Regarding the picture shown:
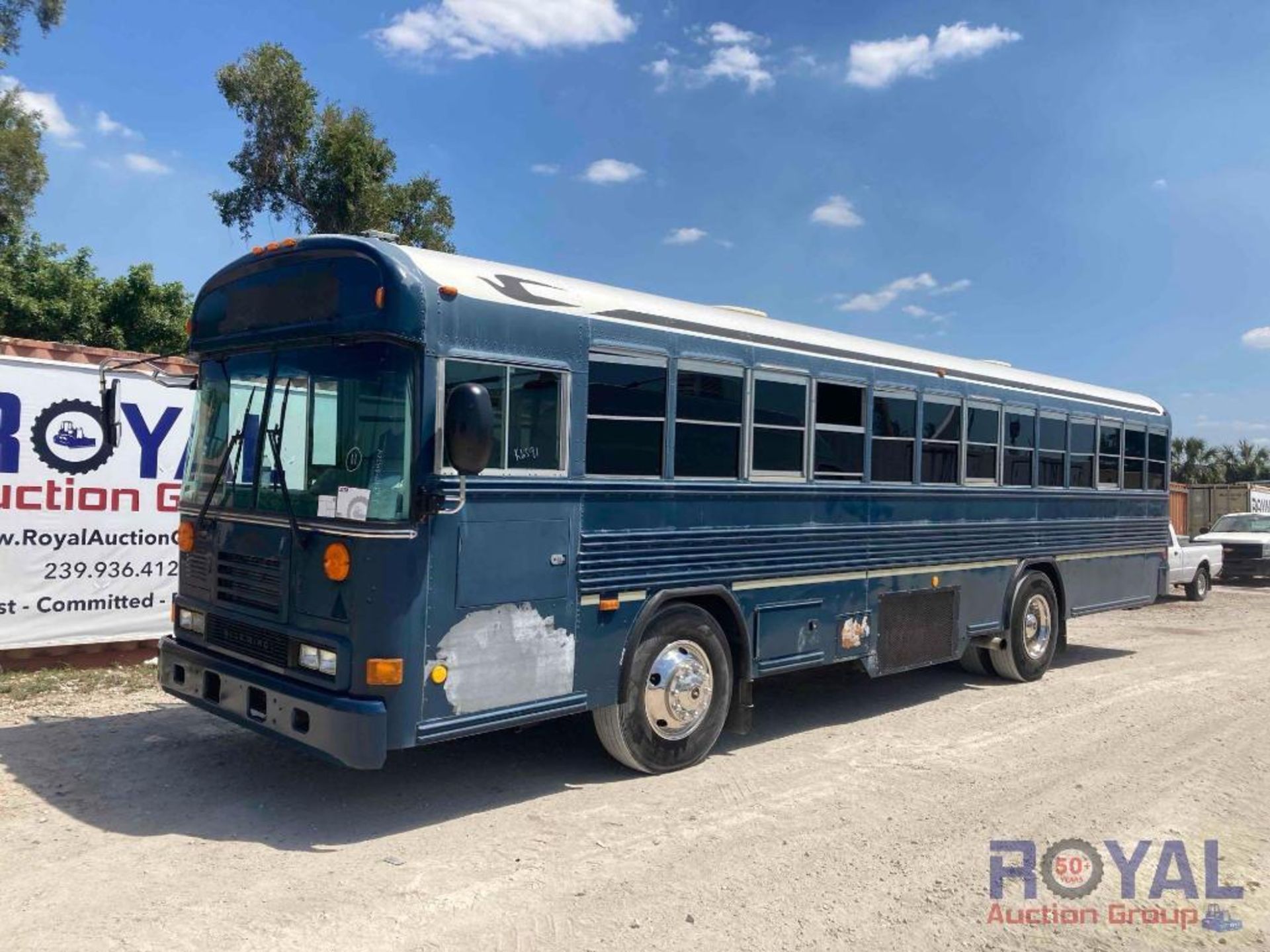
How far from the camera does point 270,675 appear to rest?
5285 millimetres

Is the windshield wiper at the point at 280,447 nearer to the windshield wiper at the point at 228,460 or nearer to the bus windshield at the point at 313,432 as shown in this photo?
the bus windshield at the point at 313,432

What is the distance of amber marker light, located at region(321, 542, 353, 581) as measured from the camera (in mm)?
4895

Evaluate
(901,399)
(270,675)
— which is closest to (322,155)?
(901,399)

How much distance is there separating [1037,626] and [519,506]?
21.7ft

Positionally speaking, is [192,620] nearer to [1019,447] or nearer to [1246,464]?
[1019,447]

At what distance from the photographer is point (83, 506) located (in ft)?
27.7

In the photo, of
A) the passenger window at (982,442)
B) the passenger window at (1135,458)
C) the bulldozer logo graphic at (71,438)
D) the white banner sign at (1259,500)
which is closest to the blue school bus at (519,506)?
the passenger window at (982,442)

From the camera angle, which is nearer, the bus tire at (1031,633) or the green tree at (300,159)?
the bus tire at (1031,633)

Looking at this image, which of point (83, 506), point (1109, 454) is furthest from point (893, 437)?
point (83, 506)

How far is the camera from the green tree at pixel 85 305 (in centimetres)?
1812

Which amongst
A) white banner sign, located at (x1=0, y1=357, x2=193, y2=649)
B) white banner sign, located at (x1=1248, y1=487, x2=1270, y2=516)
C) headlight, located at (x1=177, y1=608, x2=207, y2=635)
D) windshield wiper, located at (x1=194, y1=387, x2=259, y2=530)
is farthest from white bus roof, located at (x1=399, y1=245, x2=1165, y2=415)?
white banner sign, located at (x1=1248, y1=487, x2=1270, y2=516)

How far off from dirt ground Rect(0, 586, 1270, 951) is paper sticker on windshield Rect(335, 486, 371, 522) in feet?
5.37

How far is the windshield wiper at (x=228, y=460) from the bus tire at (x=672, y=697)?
255 cm

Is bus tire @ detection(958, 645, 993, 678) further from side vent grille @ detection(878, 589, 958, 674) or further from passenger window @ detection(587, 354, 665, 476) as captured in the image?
passenger window @ detection(587, 354, 665, 476)
